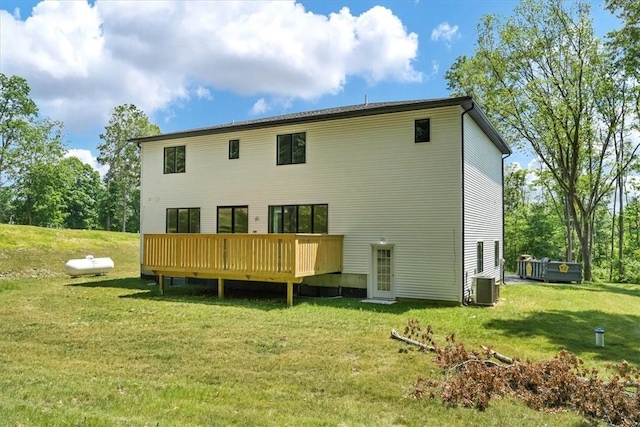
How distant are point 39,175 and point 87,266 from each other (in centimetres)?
2392

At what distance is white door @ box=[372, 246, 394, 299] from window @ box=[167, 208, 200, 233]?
22.3 feet

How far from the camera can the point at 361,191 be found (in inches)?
499

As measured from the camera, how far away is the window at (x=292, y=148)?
13.7 m

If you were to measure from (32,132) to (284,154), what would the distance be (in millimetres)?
29310

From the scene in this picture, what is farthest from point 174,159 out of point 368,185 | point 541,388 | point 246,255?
point 541,388

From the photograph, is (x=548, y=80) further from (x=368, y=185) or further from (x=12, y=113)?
(x=12, y=113)

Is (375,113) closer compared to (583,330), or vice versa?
(583,330)

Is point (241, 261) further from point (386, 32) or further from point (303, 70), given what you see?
point (303, 70)

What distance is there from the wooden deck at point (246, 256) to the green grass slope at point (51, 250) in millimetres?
7044

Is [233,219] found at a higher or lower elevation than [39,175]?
lower

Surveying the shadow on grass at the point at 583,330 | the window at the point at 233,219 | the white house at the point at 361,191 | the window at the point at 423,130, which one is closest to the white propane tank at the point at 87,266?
the white house at the point at 361,191

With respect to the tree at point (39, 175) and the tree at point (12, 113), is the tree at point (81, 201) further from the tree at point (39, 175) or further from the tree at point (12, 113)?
the tree at point (12, 113)

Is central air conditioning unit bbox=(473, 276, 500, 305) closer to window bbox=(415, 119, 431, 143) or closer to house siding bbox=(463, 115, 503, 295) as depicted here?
house siding bbox=(463, 115, 503, 295)

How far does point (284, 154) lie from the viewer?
552 inches
